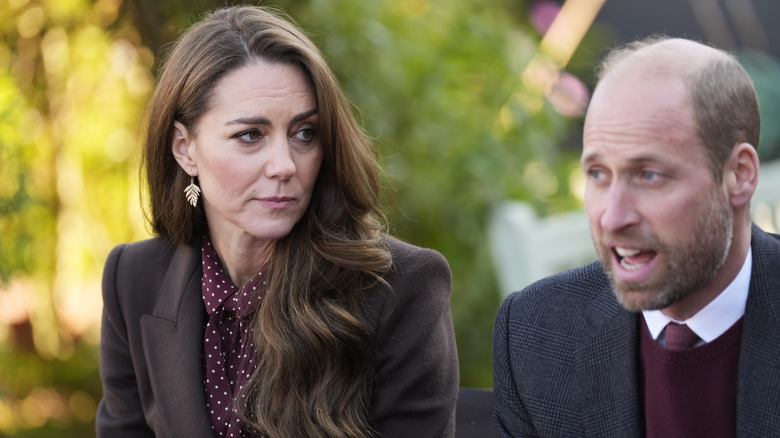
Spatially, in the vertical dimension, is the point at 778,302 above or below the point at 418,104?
above

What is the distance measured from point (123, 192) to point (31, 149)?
49cm

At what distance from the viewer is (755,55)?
19.1ft

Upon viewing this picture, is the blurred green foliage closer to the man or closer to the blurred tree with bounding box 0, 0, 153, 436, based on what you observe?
the blurred tree with bounding box 0, 0, 153, 436

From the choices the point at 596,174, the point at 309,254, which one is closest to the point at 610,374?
the point at 596,174

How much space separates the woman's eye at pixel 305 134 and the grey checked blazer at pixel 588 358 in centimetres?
62

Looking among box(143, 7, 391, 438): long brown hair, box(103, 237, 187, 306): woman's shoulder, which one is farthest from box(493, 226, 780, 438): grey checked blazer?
box(103, 237, 187, 306): woman's shoulder

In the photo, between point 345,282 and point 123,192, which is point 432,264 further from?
point 123,192

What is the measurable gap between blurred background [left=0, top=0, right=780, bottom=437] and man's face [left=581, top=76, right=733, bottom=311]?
2304 mm

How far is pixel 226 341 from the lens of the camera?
2.50 m

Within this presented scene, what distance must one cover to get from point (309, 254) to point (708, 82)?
1092mm

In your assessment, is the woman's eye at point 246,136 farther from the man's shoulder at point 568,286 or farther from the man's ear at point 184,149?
the man's shoulder at point 568,286

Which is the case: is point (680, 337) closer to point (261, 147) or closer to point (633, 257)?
point (633, 257)

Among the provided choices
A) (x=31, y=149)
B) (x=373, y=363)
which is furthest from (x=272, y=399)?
(x=31, y=149)

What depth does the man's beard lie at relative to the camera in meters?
1.64
